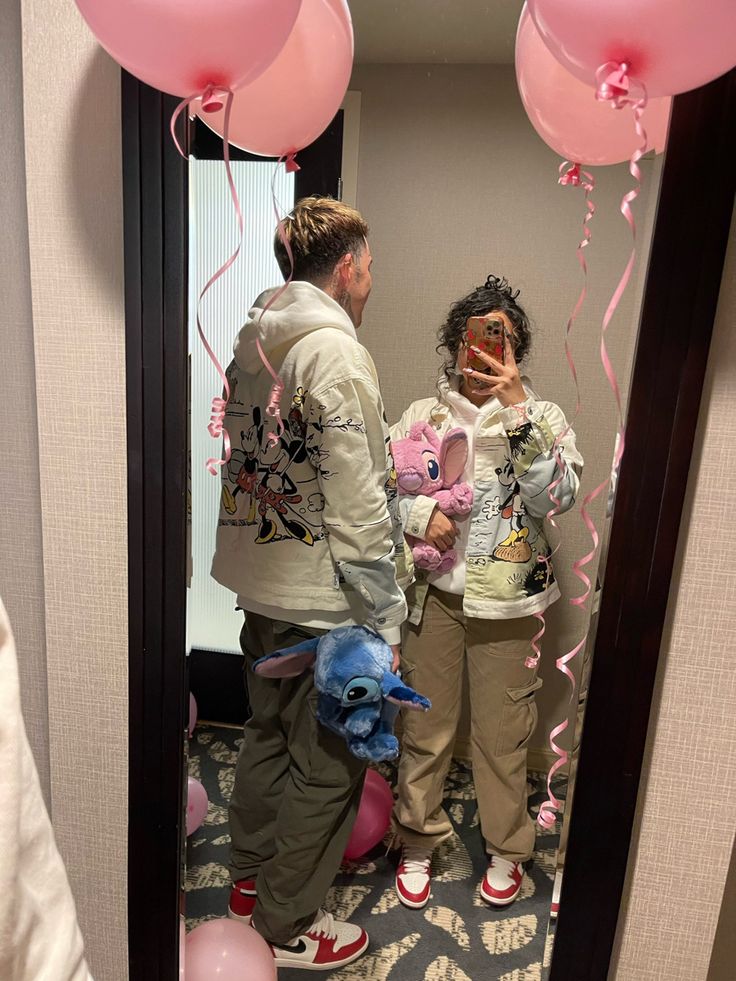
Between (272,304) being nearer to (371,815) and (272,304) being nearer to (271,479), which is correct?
(271,479)

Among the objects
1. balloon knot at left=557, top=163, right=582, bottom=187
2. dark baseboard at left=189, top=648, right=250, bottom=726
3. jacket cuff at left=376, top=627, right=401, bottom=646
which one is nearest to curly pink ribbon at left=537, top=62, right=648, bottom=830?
balloon knot at left=557, top=163, right=582, bottom=187

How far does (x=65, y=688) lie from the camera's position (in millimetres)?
1146

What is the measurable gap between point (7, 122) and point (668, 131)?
873 mm

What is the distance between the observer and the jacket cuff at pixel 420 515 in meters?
1.01

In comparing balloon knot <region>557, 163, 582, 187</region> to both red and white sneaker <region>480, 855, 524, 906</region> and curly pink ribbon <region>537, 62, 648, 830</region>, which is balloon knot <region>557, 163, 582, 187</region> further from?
red and white sneaker <region>480, 855, 524, 906</region>

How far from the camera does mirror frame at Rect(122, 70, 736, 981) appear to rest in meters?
0.86

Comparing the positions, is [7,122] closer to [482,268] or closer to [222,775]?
[482,268]

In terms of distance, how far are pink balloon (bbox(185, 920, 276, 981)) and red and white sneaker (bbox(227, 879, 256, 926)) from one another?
0.01m

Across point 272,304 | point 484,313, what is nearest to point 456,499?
point 484,313

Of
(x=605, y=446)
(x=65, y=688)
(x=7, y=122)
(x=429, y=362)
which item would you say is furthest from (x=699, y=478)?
(x=7, y=122)

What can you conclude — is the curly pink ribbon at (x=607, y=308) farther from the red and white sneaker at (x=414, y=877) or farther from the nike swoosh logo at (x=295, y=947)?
the nike swoosh logo at (x=295, y=947)

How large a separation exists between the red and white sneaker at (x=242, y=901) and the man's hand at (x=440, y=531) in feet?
1.95

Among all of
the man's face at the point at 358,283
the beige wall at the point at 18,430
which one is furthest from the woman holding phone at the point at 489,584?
the beige wall at the point at 18,430

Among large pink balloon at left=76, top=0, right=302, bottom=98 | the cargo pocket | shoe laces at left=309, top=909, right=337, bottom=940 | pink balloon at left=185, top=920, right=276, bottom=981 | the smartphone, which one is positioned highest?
large pink balloon at left=76, top=0, right=302, bottom=98
